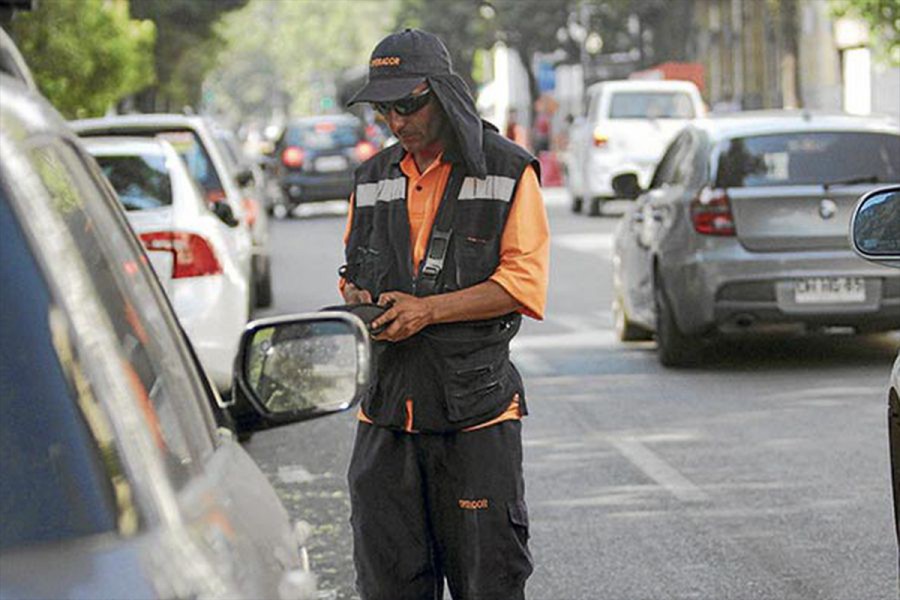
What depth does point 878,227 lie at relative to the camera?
5.50 m

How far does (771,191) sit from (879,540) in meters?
5.66

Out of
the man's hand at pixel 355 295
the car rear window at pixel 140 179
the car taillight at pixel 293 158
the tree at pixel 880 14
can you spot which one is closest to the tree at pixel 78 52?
the tree at pixel 880 14

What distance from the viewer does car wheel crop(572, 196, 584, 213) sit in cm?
3669

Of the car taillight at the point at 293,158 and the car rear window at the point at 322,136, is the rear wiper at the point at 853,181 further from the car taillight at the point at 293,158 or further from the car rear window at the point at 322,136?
the car rear window at the point at 322,136

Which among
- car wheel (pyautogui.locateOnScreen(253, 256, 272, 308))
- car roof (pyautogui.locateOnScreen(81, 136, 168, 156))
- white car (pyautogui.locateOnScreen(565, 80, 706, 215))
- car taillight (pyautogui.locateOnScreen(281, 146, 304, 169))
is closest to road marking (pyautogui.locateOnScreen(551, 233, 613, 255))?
white car (pyautogui.locateOnScreen(565, 80, 706, 215))

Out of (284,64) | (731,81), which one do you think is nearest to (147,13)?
(731,81)

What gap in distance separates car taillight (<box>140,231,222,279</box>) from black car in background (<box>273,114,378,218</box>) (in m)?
26.5

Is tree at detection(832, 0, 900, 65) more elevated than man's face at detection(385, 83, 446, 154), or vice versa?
man's face at detection(385, 83, 446, 154)

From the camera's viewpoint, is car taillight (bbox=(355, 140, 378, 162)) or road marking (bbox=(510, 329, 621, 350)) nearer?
road marking (bbox=(510, 329, 621, 350))

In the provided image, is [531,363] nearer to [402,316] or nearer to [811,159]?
[811,159]

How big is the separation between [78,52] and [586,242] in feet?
21.6

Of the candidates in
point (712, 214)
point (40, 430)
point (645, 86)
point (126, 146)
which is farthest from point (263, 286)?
point (40, 430)

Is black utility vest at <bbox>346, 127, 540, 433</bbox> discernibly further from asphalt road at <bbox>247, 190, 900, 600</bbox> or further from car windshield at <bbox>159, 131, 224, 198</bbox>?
car windshield at <bbox>159, 131, 224, 198</bbox>

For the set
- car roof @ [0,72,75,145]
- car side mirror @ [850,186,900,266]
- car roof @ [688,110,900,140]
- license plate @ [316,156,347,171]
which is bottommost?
license plate @ [316,156,347,171]
